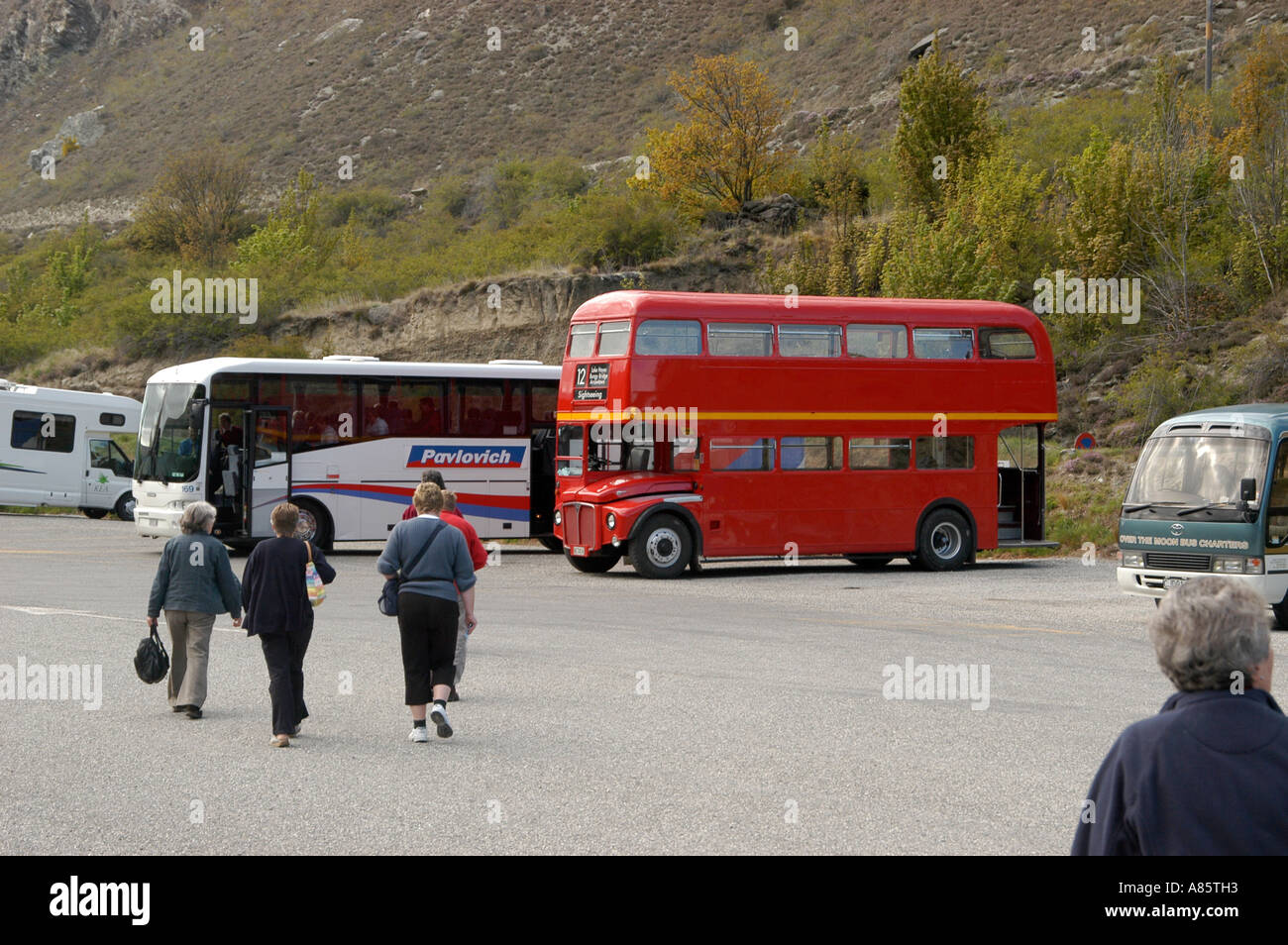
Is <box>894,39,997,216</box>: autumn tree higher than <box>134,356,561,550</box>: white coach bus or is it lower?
higher

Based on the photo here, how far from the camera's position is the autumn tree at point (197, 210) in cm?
7269

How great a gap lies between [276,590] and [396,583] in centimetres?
87

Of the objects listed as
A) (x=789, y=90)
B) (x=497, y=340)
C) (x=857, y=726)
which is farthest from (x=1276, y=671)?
(x=789, y=90)

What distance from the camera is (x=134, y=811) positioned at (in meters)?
7.52

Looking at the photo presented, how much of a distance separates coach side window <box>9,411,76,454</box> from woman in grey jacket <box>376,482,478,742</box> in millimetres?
30309

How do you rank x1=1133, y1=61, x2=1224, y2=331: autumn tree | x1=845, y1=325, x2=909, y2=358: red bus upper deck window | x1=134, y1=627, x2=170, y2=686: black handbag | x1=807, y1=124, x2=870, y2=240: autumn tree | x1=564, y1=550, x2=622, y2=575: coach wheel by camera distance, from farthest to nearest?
x1=807, y1=124, x2=870, y2=240: autumn tree → x1=1133, y1=61, x2=1224, y2=331: autumn tree → x1=564, y1=550, x2=622, y2=575: coach wheel → x1=845, y1=325, x2=909, y2=358: red bus upper deck window → x1=134, y1=627, x2=170, y2=686: black handbag

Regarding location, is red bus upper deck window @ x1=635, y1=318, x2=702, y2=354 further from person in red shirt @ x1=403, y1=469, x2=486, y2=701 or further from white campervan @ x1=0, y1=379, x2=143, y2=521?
white campervan @ x1=0, y1=379, x2=143, y2=521

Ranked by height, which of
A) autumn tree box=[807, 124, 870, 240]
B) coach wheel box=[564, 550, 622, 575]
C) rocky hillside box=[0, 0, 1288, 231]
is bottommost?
coach wheel box=[564, 550, 622, 575]

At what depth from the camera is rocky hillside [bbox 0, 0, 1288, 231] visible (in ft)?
238

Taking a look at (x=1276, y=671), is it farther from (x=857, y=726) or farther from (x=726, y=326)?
(x=726, y=326)

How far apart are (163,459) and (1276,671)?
20.0 metres

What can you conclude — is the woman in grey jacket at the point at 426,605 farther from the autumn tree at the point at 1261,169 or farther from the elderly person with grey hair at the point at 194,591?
the autumn tree at the point at 1261,169

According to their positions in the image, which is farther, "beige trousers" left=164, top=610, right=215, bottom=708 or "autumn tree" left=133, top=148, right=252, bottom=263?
"autumn tree" left=133, top=148, right=252, bottom=263

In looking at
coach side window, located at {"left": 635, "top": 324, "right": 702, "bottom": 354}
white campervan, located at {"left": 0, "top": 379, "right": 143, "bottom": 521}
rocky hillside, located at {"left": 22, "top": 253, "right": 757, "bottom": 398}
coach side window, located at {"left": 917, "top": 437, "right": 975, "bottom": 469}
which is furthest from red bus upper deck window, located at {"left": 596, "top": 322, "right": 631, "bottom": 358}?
rocky hillside, located at {"left": 22, "top": 253, "right": 757, "bottom": 398}
